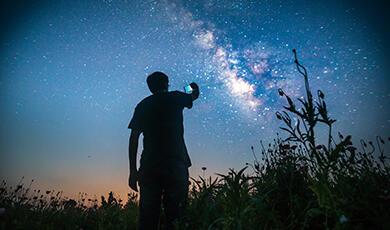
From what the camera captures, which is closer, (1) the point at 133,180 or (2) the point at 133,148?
(1) the point at 133,180

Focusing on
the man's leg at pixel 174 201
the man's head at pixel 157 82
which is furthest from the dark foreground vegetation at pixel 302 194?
the man's head at pixel 157 82

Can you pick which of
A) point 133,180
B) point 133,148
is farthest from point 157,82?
point 133,180

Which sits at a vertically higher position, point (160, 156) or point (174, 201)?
point (160, 156)

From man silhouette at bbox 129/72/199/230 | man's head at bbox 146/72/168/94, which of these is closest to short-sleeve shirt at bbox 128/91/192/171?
man silhouette at bbox 129/72/199/230

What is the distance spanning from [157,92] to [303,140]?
1.89m

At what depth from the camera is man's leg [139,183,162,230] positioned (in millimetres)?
3000

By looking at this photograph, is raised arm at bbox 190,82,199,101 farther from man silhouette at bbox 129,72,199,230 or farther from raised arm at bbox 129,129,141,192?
raised arm at bbox 129,129,141,192

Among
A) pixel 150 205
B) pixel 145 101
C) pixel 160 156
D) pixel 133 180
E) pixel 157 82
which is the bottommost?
pixel 150 205

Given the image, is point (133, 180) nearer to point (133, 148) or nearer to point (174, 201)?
point (133, 148)

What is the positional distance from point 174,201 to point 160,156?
1.64ft

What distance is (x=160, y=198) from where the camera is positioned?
3084 mm

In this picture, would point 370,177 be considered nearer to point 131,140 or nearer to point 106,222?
point 131,140

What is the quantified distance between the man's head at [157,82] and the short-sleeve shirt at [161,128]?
0.47ft

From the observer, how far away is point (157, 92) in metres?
3.52
